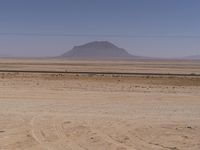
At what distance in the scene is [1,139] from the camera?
9172mm

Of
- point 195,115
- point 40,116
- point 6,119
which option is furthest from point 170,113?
point 6,119

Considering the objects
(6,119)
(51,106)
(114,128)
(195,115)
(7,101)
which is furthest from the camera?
(7,101)

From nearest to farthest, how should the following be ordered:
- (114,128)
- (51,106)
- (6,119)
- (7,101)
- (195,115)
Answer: (114,128)
(6,119)
(195,115)
(51,106)
(7,101)

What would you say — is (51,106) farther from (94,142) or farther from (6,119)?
(94,142)

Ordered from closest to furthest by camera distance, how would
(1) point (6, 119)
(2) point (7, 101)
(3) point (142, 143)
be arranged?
(3) point (142, 143)
(1) point (6, 119)
(2) point (7, 101)

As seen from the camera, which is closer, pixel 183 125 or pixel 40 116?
pixel 183 125

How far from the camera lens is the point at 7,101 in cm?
1644

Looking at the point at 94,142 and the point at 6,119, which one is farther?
the point at 6,119

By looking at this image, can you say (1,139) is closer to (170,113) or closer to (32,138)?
(32,138)

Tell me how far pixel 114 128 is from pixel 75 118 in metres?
1.99

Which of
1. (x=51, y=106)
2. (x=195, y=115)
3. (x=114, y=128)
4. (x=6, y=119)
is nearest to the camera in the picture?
(x=114, y=128)

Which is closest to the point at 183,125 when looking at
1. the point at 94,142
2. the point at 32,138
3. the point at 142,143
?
the point at 142,143

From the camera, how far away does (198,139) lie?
30.2 feet

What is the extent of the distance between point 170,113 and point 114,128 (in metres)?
3.72
